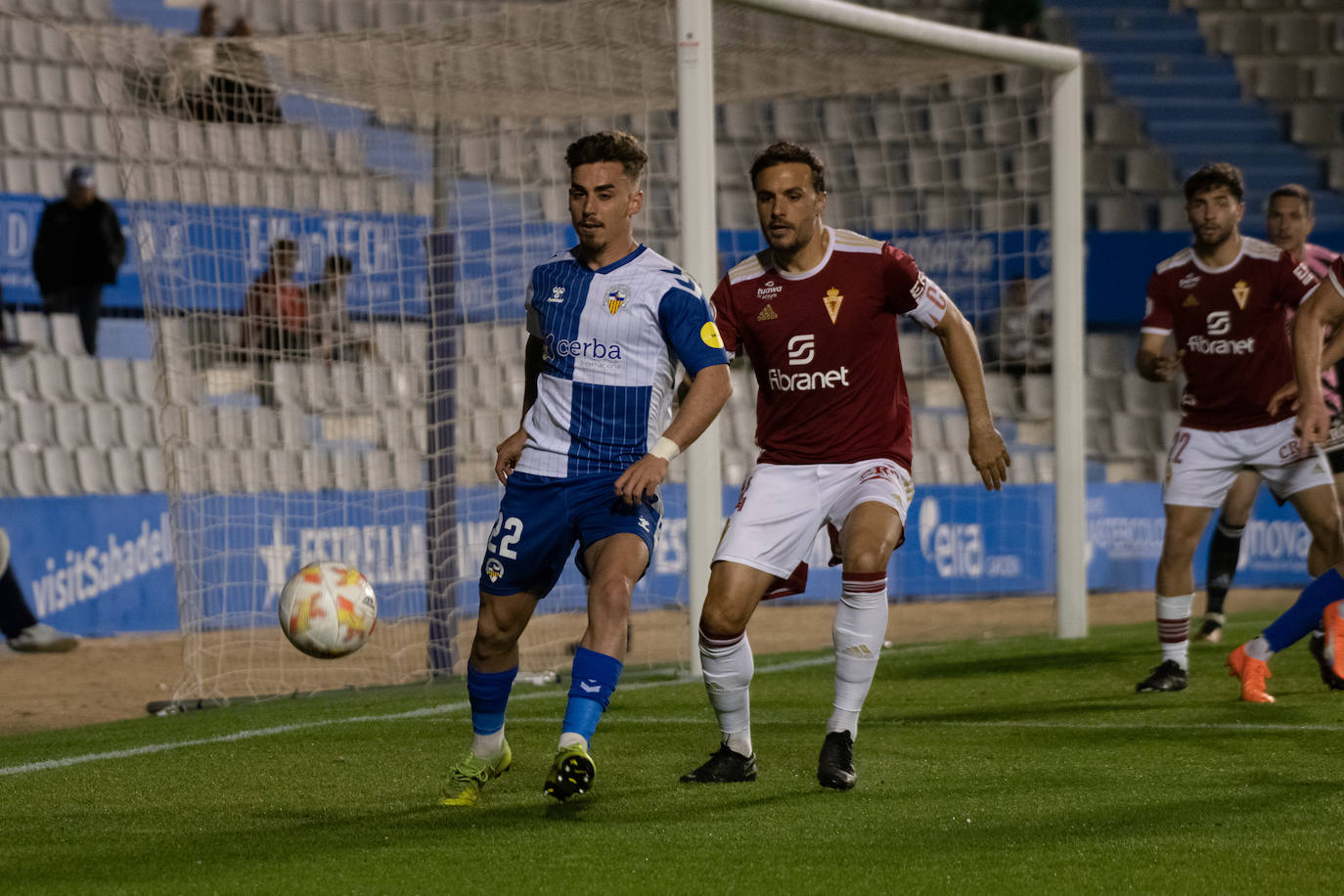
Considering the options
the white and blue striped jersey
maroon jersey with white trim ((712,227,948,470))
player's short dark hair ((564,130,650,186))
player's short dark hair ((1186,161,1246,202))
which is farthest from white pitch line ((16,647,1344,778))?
player's short dark hair ((564,130,650,186))

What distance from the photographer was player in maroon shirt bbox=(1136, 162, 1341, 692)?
23.1 feet

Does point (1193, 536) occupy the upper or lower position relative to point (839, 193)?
lower

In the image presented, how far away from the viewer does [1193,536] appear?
7.05 m

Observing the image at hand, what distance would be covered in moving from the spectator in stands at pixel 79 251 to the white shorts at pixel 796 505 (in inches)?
348

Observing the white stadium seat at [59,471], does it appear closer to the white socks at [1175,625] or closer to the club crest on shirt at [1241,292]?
the white socks at [1175,625]

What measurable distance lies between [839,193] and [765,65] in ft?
6.49

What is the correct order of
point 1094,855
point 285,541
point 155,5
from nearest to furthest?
point 1094,855 → point 285,541 → point 155,5

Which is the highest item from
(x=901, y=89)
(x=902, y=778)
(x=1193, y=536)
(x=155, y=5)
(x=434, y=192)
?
(x=155, y=5)

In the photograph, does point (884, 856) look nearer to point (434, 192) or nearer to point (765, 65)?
point (434, 192)

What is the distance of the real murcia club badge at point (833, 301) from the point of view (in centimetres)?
519

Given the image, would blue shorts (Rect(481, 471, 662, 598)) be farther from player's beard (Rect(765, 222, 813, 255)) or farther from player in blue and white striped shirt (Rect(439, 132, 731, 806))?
player's beard (Rect(765, 222, 813, 255))

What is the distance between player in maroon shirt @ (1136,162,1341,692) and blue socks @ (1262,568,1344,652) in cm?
51

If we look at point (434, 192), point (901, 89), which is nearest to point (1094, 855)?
point (434, 192)

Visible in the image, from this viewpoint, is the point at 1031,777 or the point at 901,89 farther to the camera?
the point at 901,89
